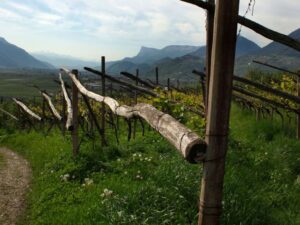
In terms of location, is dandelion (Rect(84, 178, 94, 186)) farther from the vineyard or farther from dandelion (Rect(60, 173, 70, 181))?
dandelion (Rect(60, 173, 70, 181))

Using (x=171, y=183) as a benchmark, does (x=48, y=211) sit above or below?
below

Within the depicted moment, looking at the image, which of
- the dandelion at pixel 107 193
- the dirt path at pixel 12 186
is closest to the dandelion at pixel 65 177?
the dirt path at pixel 12 186

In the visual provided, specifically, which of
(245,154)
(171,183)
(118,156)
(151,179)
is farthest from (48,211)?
(245,154)

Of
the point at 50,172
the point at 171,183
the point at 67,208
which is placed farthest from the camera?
the point at 50,172

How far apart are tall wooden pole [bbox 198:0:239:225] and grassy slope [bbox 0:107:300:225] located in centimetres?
196

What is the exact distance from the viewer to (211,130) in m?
3.44

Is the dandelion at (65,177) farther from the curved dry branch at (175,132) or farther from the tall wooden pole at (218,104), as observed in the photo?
the tall wooden pole at (218,104)

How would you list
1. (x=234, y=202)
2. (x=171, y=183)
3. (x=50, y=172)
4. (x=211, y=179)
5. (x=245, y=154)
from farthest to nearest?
(x=50, y=172) < (x=245, y=154) < (x=171, y=183) < (x=234, y=202) < (x=211, y=179)

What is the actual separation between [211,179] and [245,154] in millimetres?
6499

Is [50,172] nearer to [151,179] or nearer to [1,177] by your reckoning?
[1,177]

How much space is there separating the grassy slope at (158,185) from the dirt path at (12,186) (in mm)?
280

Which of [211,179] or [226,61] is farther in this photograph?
[211,179]

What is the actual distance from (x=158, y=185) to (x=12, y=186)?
503 centimetres

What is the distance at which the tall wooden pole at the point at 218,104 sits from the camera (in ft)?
10.7
